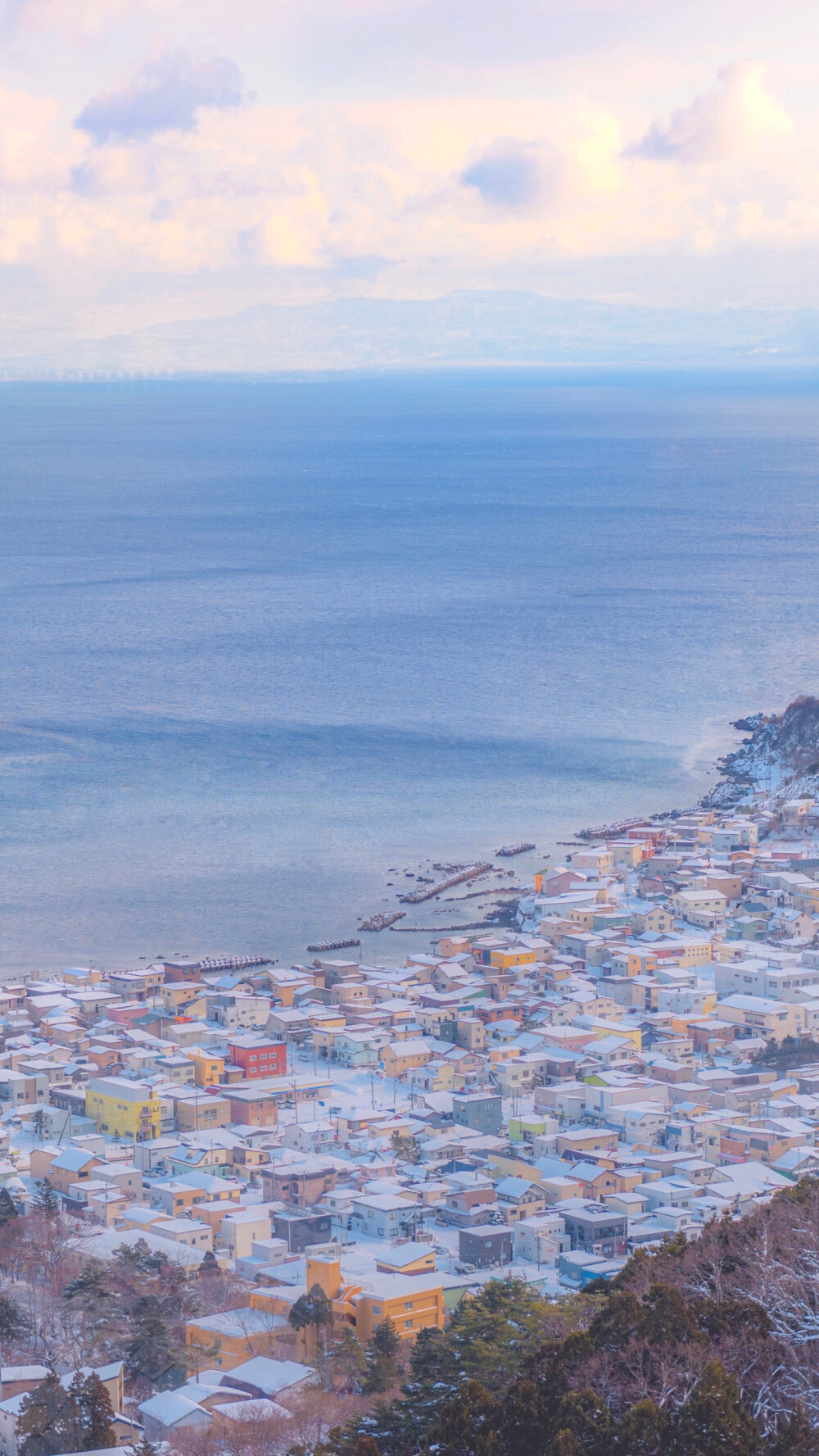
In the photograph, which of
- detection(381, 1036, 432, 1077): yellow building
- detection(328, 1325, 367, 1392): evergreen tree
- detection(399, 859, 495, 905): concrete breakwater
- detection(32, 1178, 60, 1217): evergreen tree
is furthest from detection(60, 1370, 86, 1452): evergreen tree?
detection(399, 859, 495, 905): concrete breakwater

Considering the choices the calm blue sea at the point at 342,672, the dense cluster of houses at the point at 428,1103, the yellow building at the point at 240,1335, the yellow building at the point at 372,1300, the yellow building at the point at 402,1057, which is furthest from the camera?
the calm blue sea at the point at 342,672

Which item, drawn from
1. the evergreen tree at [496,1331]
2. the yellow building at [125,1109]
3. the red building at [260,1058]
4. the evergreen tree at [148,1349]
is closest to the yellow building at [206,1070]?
the red building at [260,1058]

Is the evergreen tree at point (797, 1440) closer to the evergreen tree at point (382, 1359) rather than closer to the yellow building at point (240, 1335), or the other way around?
the evergreen tree at point (382, 1359)

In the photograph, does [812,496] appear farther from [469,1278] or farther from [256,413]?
[256,413]

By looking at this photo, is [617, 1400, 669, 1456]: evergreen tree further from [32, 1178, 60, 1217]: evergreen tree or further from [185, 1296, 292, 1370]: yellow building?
[32, 1178, 60, 1217]: evergreen tree

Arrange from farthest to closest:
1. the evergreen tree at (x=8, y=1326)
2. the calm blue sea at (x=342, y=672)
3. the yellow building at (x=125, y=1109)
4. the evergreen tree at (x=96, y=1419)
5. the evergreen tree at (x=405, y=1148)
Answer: the calm blue sea at (x=342, y=672) → the yellow building at (x=125, y=1109) → the evergreen tree at (x=405, y=1148) → the evergreen tree at (x=8, y=1326) → the evergreen tree at (x=96, y=1419)

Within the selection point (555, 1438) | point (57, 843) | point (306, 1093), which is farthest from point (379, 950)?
point (555, 1438)

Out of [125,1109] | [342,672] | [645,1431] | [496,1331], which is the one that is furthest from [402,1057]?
[342,672]

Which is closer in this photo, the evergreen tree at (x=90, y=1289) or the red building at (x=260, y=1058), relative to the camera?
the evergreen tree at (x=90, y=1289)
